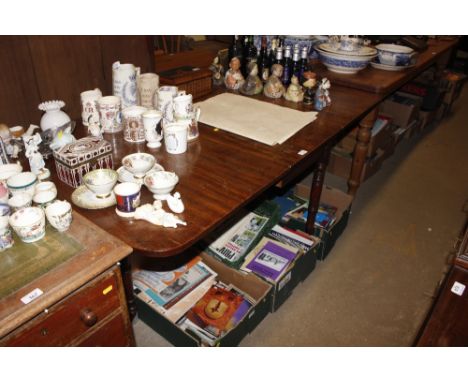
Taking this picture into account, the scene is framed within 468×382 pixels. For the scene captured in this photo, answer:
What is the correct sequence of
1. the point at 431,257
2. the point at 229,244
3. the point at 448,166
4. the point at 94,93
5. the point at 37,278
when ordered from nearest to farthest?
the point at 37,278 → the point at 94,93 → the point at 229,244 → the point at 431,257 → the point at 448,166

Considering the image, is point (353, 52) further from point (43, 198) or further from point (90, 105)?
point (43, 198)

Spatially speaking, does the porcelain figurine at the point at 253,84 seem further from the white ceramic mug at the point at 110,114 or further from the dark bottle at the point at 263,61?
the white ceramic mug at the point at 110,114

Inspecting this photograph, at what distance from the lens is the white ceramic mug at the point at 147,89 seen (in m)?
1.43

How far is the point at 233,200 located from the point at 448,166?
2.49m

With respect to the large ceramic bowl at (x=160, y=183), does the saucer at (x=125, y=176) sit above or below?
below

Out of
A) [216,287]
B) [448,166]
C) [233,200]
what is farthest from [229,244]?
[448,166]

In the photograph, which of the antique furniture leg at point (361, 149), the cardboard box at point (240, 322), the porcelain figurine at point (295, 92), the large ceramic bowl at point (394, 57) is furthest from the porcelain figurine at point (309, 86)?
the cardboard box at point (240, 322)

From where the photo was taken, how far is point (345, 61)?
1973mm

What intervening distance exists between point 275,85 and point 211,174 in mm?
753

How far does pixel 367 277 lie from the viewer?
74.3 inches

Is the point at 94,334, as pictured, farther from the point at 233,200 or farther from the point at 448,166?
the point at 448,166

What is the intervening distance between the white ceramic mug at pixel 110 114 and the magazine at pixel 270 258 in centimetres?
78

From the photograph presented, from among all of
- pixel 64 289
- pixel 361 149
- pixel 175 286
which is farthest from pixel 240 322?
pixel 361 149

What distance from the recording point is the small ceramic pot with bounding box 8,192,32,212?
0.88m
